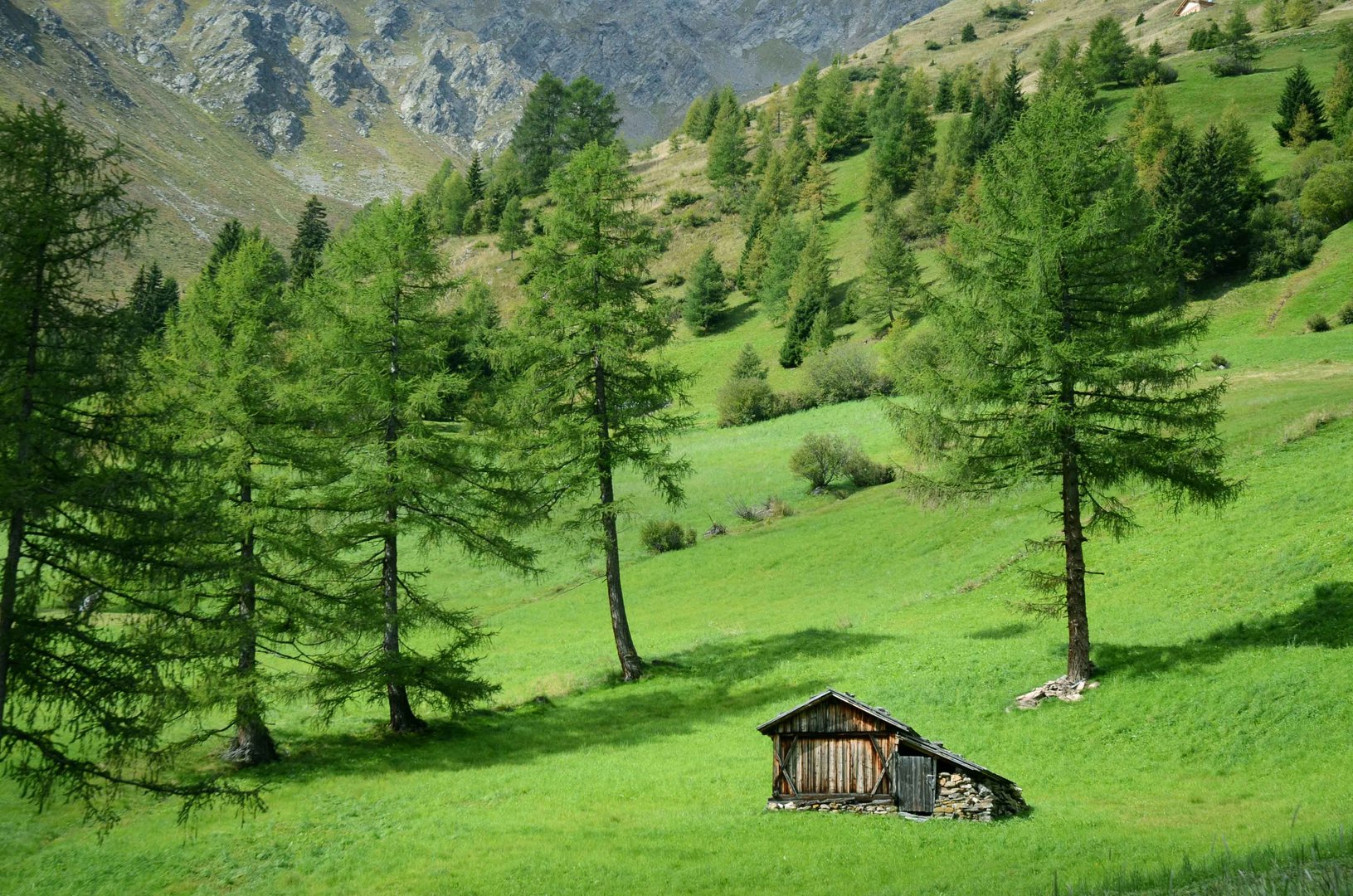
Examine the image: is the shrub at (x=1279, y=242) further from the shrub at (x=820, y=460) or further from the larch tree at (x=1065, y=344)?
the larch tree at (x=1065, y=344)

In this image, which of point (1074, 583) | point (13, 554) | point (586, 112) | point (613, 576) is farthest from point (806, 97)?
point (13, 554)

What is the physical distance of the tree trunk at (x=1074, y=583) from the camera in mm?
20250

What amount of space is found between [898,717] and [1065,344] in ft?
32.8

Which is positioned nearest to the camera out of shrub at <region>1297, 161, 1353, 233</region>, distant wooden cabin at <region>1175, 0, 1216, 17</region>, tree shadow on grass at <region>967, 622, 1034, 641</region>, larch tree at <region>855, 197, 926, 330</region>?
tree shadow on grass at <region>967, 622, 1034, 641</region>

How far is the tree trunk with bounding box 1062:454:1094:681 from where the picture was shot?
20250 mm

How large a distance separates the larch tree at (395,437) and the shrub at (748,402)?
141 feet

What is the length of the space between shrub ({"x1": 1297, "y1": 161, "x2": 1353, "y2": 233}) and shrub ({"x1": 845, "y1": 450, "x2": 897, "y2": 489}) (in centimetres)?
3814

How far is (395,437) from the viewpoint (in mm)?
23969

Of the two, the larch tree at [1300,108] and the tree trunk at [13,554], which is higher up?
the larch tree at [1300,108]

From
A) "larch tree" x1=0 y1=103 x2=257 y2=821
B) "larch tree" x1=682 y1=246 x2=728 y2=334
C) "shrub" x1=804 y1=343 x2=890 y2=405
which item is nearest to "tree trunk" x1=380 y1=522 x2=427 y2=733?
"larch tree" x1=0 y1=103 x2=257 y2=821

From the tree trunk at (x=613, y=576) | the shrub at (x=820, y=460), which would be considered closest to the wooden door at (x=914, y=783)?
the tree trunk at (x=613, y=576)

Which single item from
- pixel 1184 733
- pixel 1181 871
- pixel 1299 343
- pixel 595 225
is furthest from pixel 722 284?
pixel 1181 871

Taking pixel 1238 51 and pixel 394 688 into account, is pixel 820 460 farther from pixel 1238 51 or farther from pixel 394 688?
pixel 1238 51

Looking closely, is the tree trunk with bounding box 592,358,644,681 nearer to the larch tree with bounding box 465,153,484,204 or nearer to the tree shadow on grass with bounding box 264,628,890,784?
the tree shadow on grass with bounding box 264,628,890,784
